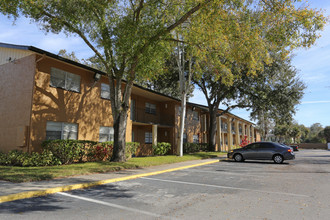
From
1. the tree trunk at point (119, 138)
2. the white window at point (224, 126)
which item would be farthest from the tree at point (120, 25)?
the white window at point (224, 126)

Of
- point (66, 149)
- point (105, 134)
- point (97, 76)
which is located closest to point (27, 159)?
point (66, 149)

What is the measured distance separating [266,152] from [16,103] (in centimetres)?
1573

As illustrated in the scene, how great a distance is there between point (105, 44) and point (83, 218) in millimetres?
8397

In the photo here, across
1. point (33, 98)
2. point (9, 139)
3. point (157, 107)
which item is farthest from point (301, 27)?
point (157, 107)

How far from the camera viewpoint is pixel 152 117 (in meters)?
23.4

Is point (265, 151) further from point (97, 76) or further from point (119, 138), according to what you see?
point (97, 76)

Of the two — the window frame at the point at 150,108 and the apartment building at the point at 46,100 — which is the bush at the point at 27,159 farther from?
the window frame at the point at 150,108

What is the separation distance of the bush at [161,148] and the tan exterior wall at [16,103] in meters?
11.1

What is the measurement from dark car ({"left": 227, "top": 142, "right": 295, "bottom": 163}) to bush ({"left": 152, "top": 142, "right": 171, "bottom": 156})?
6.73 meters

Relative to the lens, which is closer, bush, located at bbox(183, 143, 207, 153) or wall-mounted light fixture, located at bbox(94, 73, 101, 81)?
wall-mounted light fixture, located at bbox(94, 73, 101, 81)

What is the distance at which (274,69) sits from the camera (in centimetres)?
2306

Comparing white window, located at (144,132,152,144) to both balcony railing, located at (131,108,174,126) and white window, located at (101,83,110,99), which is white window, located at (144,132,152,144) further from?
white window, located at (101,83,110,99)

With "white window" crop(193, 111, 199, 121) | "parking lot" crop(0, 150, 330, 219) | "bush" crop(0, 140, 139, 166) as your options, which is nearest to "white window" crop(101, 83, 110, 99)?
"bush" crop(0, 140, 139, 166)

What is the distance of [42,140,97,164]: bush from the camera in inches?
453
